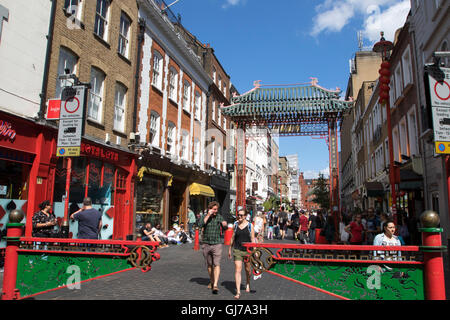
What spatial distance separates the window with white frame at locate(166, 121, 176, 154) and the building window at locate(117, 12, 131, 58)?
→ 4.91 metres

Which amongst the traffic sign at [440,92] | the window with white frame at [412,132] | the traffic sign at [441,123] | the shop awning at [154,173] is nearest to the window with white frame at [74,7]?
the shop awning at [154,173]

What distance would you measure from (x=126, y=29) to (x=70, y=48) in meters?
4.47

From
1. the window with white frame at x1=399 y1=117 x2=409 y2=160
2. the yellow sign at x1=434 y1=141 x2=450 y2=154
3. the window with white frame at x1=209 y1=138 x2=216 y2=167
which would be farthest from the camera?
the window with white frame at x1=209 y1=138 x2=216 y2=167

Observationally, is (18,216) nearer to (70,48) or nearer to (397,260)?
(397,260)


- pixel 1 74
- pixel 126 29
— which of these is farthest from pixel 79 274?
pixel 126 29

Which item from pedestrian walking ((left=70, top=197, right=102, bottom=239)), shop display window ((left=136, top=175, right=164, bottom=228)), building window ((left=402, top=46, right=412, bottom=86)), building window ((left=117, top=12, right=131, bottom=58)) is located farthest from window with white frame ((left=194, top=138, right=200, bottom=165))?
pedestrian walking ((left=70, top=197, right=102, bottom=239))

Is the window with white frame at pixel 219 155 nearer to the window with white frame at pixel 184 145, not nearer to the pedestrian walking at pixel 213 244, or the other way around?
the window with white frame at pixel 184 145

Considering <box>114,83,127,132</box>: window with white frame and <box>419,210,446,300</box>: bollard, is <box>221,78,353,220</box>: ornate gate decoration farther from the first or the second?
<box>419,210,446,300</box>: bollard

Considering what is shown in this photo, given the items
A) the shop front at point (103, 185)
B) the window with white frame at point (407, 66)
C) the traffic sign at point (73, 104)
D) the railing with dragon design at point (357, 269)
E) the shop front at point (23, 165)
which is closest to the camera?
the railing with dragon design at point (357, 269)

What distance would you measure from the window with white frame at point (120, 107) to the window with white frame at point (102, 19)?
2.08 metres

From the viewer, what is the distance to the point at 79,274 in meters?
4.42

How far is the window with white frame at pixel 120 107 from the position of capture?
14.0m

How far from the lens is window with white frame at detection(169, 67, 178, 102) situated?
18.9 m
